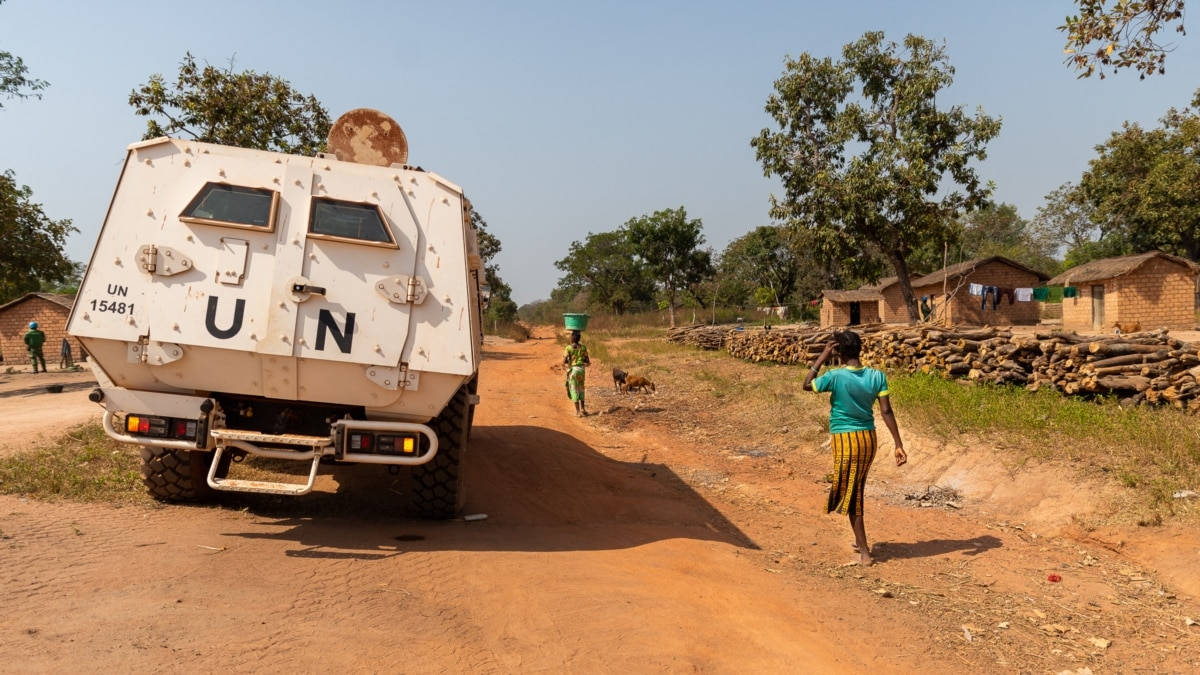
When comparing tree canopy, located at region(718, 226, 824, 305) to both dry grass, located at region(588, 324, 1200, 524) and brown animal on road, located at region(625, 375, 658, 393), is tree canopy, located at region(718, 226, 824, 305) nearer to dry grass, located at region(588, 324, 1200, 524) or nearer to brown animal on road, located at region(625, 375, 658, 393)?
brown animal on road, located at region(625, 375, 658, 393)

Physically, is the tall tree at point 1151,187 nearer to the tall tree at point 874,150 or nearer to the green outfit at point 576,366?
the tall tree at point 874,150

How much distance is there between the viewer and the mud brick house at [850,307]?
109 ft

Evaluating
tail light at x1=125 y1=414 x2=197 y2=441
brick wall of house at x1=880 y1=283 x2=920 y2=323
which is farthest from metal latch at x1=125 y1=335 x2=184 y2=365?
brick wall of house at x1=880 y1=283 x2=920 y2=323

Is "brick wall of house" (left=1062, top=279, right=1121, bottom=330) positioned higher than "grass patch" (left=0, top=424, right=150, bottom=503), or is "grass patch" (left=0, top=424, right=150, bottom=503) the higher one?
"brick wall of house" (left=1062, top=279, right=1121, bottom=330)

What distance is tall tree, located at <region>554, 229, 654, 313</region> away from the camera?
6075cm

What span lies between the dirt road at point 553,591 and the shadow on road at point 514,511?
3 cm

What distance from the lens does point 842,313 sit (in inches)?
1383

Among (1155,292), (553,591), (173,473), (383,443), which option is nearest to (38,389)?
(173,473)

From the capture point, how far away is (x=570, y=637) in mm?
3543

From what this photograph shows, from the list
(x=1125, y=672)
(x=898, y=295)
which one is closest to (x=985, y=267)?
(x=898, y=295)

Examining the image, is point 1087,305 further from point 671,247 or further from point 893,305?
point 671,247

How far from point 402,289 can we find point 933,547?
15.0ft

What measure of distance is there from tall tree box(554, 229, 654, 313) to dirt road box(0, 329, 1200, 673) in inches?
2128

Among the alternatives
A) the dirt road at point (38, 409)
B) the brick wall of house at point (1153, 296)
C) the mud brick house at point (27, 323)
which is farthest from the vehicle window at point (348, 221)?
the brick wall of house at point (1153, 296)
